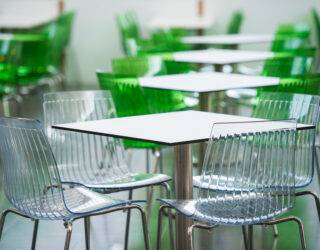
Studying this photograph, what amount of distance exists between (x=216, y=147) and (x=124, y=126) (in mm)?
695

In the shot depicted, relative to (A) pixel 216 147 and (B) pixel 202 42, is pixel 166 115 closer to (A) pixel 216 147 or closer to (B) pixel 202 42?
(A) pixel 216 147

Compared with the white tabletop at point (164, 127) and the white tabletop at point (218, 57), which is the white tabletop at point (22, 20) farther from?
the white tabletop at point (164, 127)

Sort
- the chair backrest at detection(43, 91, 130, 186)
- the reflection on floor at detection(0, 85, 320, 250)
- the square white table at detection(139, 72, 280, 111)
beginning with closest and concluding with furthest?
the chair backrest at detection(43, 91, 130, 186) → the reflection on floor at detection(0, 85, 320, 250) → the square white table at detection(139, 72, 280, 111)

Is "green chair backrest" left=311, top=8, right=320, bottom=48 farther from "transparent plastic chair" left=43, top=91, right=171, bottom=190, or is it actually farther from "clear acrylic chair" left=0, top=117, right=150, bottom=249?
"clear acrylic chair" left=0, top=117, right=150, bottom=249

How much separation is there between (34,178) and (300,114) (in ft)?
5.24

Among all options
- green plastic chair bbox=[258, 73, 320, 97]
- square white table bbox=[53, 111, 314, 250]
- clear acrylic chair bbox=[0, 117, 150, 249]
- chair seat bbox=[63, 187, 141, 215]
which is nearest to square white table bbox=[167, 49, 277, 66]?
green plastic chair bbox=[258, 73, 320, 97]

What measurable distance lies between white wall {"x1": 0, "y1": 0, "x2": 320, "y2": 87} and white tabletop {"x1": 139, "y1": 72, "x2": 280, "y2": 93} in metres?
5.32

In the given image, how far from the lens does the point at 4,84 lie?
829 cm

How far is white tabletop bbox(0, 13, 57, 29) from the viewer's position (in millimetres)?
10508

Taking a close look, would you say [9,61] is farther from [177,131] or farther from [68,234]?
[68,234]

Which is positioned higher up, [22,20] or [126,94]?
[22,20]

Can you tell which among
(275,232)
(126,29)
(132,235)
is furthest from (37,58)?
(275,232)

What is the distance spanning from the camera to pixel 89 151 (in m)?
4.63

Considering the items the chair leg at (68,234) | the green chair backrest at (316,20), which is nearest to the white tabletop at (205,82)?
the chair leg at (68,234)
